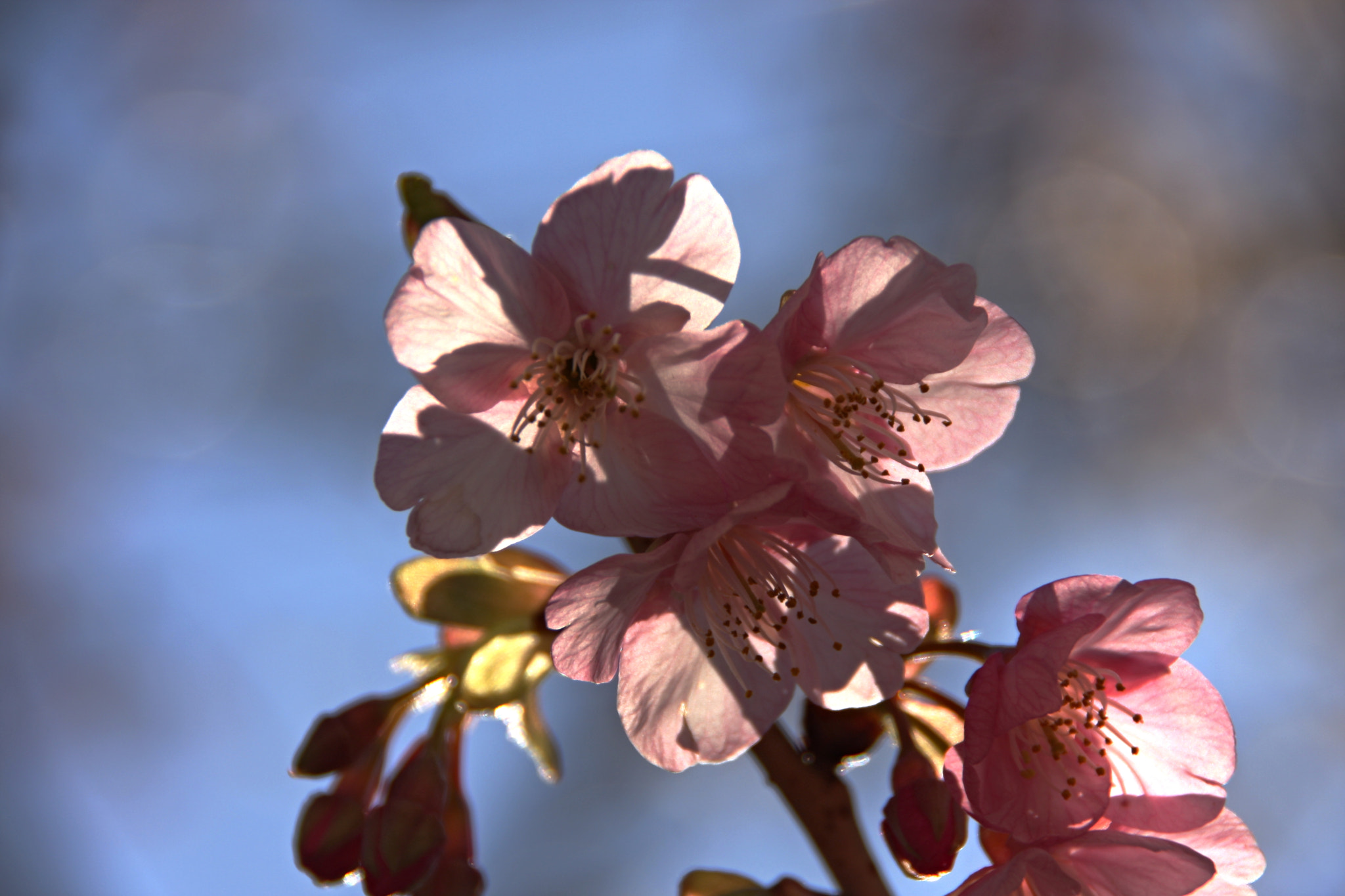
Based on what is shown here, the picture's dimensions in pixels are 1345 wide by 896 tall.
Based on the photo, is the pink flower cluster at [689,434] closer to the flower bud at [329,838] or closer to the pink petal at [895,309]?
the pink petal at [895,309]

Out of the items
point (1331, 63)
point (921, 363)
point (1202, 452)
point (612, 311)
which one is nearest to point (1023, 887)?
point (921, 363)

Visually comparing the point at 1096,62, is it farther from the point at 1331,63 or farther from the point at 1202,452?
the point at 1202,452

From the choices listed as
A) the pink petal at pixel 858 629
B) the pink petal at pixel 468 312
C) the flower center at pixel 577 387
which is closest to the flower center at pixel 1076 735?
the pink petal at pixel 858 629

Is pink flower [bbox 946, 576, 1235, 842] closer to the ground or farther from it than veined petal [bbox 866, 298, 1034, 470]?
closer to the ground

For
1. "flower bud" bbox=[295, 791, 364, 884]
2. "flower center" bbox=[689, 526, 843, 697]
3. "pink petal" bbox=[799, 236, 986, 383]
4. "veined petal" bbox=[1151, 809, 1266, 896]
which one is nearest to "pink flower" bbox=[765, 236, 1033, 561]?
"pink petal" bbox=[799, 236, 986, 383]

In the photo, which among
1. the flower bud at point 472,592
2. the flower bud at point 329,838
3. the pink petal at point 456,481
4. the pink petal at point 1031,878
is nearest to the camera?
the pink petal at point 1031,878

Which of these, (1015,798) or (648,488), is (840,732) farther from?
(648,488)

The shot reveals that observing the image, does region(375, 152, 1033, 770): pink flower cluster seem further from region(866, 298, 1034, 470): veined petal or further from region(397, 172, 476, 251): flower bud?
region(397, 172, 476, 251): flower bud
